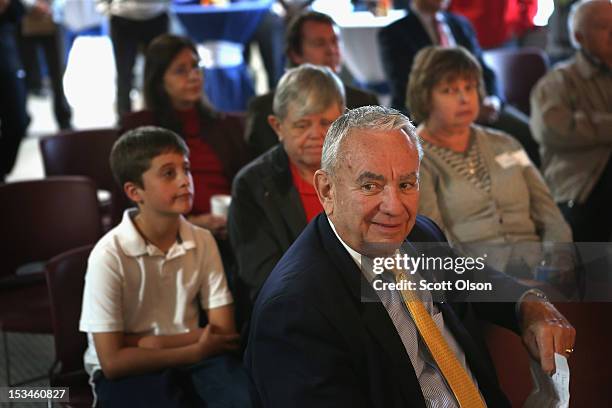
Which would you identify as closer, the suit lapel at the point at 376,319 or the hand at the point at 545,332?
the suit lapel at the point at 376,319

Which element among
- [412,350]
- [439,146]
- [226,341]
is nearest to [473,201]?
[439,146]

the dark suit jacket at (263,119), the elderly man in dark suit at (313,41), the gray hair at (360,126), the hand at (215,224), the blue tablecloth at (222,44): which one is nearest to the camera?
the gray hair at (360,126)

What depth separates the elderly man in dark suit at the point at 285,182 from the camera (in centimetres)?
242

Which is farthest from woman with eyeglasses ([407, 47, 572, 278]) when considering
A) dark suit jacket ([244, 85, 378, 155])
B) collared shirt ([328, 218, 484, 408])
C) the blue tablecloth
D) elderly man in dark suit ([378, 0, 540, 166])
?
the blue tablecloth

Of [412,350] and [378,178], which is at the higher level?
[378,178]

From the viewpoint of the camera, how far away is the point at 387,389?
1.55 meters

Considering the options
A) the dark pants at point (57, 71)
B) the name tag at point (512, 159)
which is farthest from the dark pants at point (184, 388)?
the dark pants at point (57, 71)

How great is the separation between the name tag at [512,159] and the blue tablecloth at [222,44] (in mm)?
3509

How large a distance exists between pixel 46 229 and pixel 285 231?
3.40 feet

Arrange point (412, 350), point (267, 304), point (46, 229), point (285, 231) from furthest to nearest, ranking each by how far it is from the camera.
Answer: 1. point (46, 229)
2. point (285, 231)
3. point (412, 350)
4. point (267, 304)

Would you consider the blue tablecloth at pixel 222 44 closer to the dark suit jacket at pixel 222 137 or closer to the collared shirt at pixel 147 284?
the dark suit jacket at pixel 222 137

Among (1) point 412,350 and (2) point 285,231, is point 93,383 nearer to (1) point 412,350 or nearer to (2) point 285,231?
(2) point 285,231

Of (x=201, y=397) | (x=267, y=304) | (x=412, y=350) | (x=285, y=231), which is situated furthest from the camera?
(x=285, y=231)

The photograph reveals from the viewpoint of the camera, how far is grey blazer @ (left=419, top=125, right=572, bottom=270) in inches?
106
